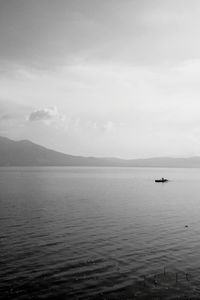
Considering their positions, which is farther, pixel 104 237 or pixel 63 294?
pixel 104 237

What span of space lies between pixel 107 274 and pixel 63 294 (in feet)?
23.6

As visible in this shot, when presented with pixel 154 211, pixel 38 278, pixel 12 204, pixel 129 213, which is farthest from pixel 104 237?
pixel 12 204

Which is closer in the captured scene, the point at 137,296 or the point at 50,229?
the point at 137,296

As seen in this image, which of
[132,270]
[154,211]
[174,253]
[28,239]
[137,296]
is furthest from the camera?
[154,211]

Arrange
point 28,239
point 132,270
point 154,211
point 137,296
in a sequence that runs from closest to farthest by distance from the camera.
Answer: point 137,296
point 132,270
point 28,239
point 154,211

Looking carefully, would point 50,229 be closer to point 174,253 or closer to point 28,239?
point 28,239

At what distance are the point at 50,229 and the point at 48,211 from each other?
21107 millimetres

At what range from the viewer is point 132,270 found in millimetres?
37125

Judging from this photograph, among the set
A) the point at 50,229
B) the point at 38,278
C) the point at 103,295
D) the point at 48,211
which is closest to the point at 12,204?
the point at 48,211

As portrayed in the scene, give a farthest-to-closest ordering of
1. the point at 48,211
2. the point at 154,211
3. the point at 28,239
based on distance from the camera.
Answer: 1. the point at 154,211
2. the point at 48,211
3. the point at 28,239

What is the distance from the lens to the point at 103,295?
3023cm

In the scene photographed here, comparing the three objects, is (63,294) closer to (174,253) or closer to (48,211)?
(174,253)

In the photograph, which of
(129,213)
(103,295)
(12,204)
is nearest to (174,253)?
(103,295)

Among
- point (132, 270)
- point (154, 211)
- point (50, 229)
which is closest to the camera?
point (132, 270)
